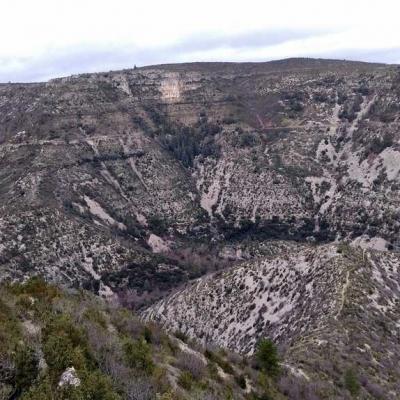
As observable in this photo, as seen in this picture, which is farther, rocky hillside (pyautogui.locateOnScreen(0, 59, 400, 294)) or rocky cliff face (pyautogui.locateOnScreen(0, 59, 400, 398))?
rocky hillside (pyautogui.locateOnScreen(0, 59, 400, 294))

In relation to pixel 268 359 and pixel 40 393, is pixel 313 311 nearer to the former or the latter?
pixel 268 359

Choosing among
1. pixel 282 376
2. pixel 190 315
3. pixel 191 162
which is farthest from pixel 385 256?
pixel 191 162

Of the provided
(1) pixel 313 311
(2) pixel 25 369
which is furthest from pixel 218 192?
(2) pixel 25 369

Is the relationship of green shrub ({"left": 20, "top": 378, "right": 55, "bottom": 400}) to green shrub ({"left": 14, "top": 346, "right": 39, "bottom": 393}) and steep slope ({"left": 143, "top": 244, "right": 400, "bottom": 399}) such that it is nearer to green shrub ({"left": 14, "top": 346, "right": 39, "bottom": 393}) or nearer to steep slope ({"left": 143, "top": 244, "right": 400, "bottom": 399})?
green shrub ({"left": 14, "top": 346, "right": 39, "bottom": 393})

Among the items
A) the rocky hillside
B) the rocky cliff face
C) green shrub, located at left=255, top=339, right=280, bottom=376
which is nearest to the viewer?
green shrub, located at left=255, top=339, right=280, bottom=376

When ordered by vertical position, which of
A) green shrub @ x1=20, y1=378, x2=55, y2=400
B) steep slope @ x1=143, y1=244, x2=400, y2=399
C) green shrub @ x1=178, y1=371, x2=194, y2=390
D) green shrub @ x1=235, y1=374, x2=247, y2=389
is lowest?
steep slope @ x1=143, y1=244, x2=400, y2=399

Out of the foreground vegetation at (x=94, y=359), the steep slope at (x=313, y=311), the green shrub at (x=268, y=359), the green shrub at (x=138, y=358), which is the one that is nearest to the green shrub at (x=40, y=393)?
the foreground vegetation at (x=94, y=359)

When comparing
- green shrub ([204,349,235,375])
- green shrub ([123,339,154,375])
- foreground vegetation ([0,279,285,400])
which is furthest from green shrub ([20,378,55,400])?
green shrub ([204,349,235,375])

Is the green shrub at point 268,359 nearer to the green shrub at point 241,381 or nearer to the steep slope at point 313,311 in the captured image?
the steep slope at point 313,311

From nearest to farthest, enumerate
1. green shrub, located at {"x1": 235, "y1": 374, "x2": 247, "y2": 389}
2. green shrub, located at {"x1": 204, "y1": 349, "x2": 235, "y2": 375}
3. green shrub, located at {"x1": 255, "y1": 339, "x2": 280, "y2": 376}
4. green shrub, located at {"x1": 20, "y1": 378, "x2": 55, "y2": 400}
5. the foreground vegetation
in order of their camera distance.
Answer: green shrub, located at {"x1": 20, "y1": 378, "x2": 55, "y2": 400} → the foreground vegetation → green shrub, located at {"x1": 235, "y1": 374, "x2": 247, "y2": 389} → green shrub, located at {"x1": 204, "y1": 349, "x2": 235, "y2": 375} → green shrub, located at {"x1": 255, "y1": 339, "x2": 280, "y2": 376}
